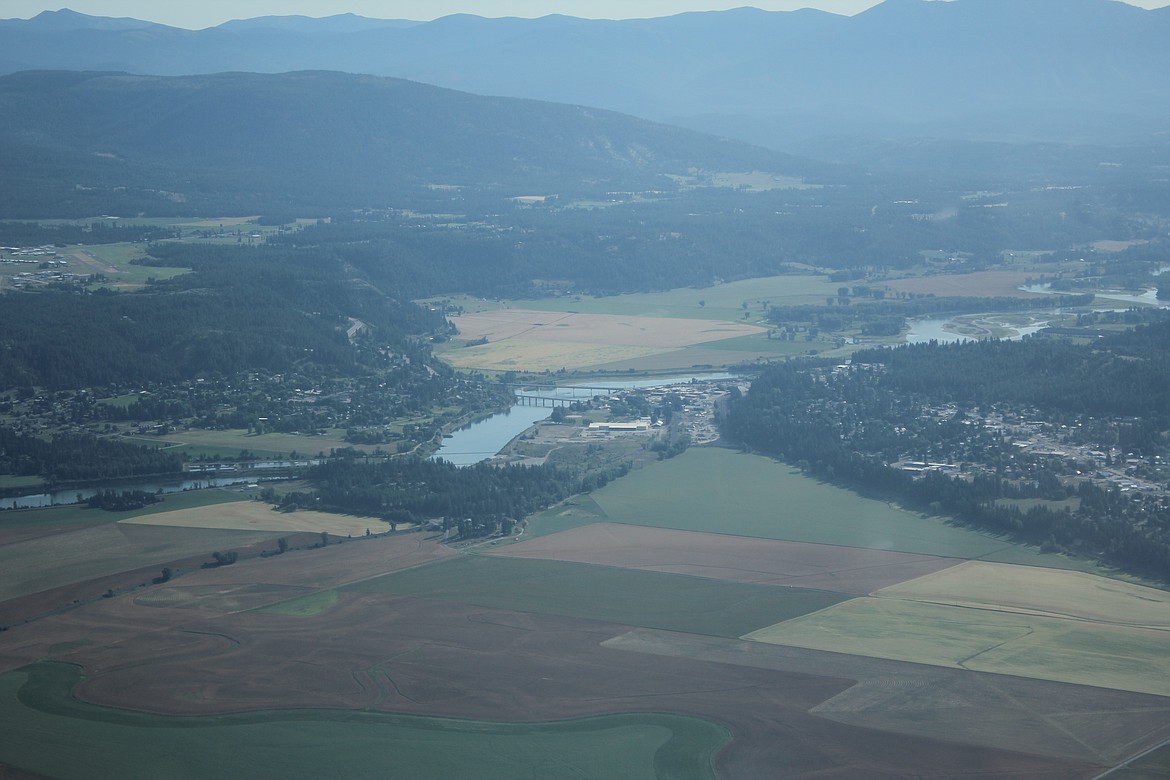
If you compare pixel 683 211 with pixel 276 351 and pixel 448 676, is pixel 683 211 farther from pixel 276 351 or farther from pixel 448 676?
pixel 448 676

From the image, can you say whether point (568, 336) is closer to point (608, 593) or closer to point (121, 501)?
point (121, 501)

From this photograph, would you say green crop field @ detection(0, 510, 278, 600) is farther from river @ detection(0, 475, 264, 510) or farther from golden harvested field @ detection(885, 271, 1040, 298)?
golden harvested field @ detection(885, 271, 1040, 298)

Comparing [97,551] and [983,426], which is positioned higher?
[983,426]

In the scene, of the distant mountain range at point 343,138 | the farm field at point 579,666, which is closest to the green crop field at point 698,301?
the distant mountain range at point 343,138

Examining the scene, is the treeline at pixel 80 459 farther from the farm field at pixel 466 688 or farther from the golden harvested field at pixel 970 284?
the golden harvested field at pixel 970 284

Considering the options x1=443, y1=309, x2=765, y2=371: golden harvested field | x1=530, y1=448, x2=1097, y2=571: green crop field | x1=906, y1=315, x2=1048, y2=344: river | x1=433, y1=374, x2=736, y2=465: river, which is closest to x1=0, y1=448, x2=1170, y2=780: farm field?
x1=530, y1=448, x2=1097, y2=571: green crop field

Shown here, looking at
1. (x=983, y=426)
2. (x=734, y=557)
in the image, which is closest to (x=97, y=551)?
(x=734, y=557)
